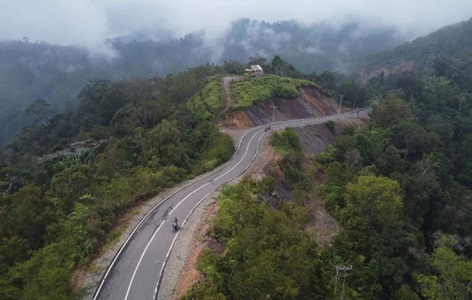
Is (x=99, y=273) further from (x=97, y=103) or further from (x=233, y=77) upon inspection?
(x=97, y=103)

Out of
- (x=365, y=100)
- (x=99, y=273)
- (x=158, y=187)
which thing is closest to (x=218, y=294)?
(x=99, y=273)

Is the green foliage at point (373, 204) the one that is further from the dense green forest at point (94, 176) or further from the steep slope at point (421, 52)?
the steep slope at point (421, 52)

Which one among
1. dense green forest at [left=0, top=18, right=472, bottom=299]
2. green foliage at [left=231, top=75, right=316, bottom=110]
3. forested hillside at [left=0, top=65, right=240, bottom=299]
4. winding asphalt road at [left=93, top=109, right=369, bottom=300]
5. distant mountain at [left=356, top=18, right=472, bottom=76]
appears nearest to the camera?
winding asphalt road at [left=93, top=109, right=369, bottom=300]

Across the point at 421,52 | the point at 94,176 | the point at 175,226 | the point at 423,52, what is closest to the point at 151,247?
the point at 175,226

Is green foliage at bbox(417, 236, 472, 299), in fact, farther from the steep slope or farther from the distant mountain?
the steep slope

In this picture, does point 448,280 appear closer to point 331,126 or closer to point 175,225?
point 175,225

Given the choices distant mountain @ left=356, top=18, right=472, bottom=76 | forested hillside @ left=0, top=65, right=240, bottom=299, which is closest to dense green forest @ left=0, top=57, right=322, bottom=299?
forested hillside @ left=0, top=65, right=240, bottom=299
